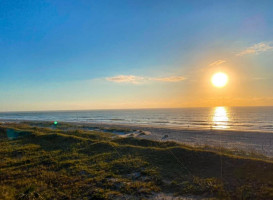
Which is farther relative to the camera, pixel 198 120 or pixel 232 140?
pixel 198 120

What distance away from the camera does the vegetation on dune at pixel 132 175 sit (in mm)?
8078

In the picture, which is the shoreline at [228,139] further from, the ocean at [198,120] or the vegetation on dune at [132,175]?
the ocean at [198,120]

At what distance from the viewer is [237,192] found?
7.97 m

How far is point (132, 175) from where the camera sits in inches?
413

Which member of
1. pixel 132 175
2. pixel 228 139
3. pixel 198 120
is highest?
pixel 132 175

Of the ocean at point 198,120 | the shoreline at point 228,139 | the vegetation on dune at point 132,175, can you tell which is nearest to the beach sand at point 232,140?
the shoreline at point 228,139

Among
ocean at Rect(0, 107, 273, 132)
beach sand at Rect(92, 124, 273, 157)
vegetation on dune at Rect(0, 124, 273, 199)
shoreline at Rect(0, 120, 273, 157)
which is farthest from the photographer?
ocean at Rect(0, 107, 273, 132)

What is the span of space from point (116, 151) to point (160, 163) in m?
4.85

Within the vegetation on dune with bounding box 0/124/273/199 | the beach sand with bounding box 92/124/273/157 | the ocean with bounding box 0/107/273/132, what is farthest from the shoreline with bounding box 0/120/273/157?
the ocean with bounding box 0/107/273/132

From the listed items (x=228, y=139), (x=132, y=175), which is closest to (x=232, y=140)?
(x=228, y=139)

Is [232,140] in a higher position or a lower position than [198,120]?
higher

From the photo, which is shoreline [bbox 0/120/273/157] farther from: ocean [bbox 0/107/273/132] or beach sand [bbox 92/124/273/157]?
ocean [bbox 0/107/273/132]

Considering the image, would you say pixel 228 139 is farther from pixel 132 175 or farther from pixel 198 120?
pixel 198 120

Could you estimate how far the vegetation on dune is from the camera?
808 centimetres
